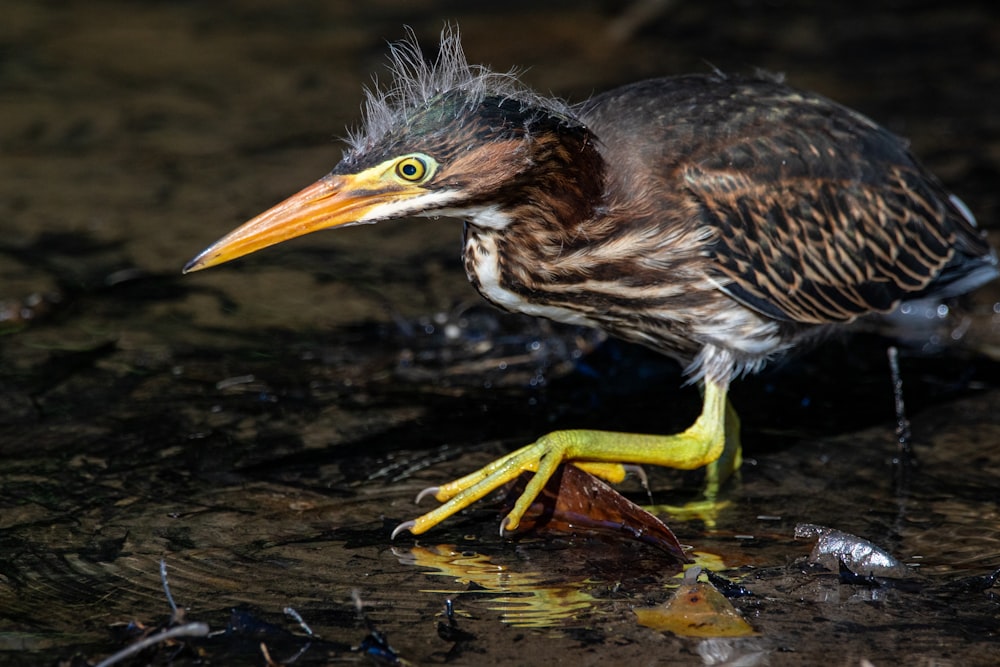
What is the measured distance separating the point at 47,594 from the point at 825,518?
3.18m

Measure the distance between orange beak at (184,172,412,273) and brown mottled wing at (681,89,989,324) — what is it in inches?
59.2

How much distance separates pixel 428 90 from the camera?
546cm

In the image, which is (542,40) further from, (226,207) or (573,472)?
(573,472)

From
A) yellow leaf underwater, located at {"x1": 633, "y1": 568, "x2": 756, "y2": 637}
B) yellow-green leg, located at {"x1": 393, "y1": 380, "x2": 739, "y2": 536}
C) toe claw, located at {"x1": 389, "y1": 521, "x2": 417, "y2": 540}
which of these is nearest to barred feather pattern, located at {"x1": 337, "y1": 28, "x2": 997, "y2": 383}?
yellow-green leg, located at {"x1": 393, "y1": 380, "x2": 739, "y2": 536}

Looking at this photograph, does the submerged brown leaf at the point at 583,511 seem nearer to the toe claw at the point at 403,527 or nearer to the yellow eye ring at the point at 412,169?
the toe claw at the point at 403,527

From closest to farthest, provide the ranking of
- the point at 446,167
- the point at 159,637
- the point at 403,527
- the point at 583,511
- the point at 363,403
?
1. the point at 159,637
2. the point at 446,167
3. the point at 403,527
4. the point at 583,511
5. the point at 363,403

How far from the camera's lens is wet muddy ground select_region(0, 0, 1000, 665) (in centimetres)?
465

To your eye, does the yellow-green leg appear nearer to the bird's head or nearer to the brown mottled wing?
the brown mottled wing

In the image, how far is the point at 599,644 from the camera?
4.44 m

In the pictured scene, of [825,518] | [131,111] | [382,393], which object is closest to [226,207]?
[131,111]

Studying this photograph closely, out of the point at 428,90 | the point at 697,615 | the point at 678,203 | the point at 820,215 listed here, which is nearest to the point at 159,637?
the point at 697,615

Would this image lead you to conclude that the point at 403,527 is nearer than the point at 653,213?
Yes

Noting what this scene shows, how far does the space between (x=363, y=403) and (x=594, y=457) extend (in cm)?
160

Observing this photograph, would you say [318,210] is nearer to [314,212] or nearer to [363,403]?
[314,212]
